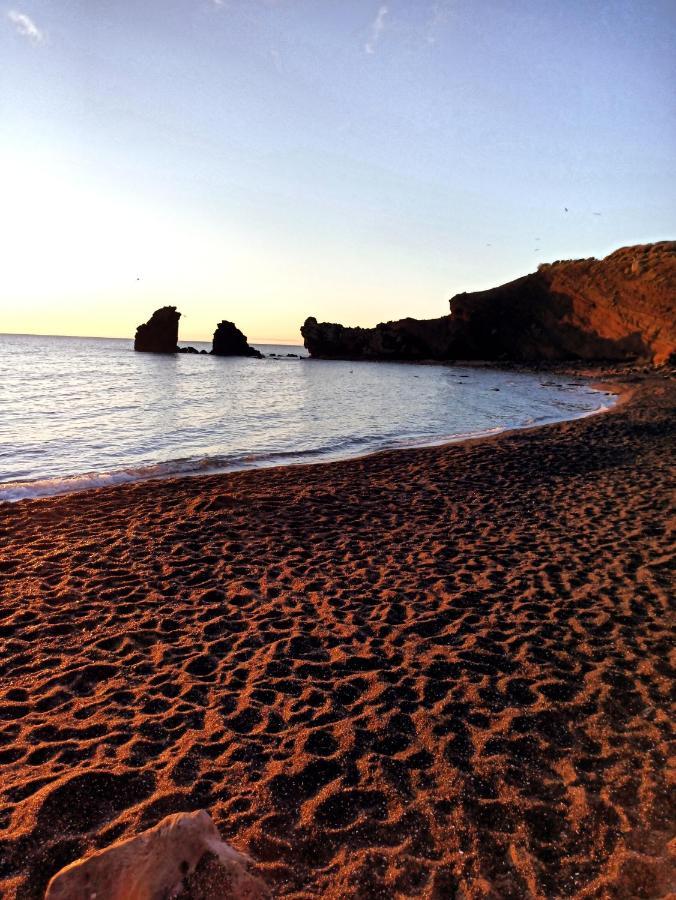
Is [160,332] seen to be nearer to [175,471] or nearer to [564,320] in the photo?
[564,320]

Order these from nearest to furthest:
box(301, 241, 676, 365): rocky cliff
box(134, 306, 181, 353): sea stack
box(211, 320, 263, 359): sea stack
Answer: box(301, 241, 676, 365): rocky cliff → box(134, 306, 181, 353): sea stack → box(211, 320, 263, 359): sea stack

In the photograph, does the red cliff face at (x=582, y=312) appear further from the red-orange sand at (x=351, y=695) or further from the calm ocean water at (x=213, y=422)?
the red-orange sand at (x=351, y=695)

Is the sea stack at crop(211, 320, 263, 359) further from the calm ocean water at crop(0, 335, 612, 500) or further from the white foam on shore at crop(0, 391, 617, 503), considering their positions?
the white foam on shore at crop(0, 391, 617, 503)

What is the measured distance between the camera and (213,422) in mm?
22047

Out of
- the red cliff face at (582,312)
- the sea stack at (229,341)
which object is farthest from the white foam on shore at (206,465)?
the sea stack at (229,341)

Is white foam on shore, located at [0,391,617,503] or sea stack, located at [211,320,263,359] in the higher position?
sea stack, located at [211,320,263,359]

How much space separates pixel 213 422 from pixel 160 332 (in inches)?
3446

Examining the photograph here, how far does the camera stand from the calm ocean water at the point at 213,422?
1394cm

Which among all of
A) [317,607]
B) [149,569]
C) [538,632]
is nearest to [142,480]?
[149,569]

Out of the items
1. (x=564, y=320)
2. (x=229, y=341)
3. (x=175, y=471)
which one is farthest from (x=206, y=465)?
(x=229, y=341)

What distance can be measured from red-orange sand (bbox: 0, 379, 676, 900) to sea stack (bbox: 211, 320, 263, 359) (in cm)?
9623

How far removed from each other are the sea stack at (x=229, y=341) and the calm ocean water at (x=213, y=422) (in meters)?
62.3

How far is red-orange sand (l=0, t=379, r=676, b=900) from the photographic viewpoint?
3.19 meters

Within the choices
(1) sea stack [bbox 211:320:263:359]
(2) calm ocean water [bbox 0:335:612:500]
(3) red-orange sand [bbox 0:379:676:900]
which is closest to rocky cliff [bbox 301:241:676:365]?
(2) calm ocean water [bbox 0:335:612:500]
